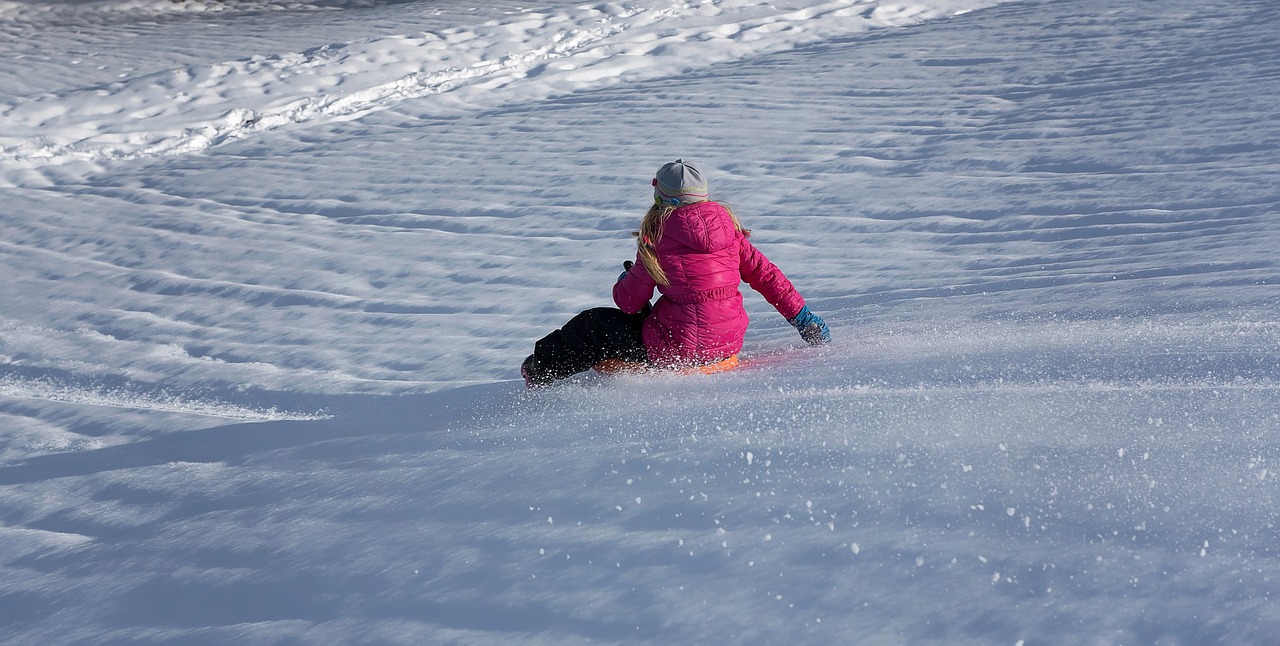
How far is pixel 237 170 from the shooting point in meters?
6.36

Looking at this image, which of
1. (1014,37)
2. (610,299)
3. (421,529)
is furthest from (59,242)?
(1014,37)

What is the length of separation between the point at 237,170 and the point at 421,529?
4814 mm

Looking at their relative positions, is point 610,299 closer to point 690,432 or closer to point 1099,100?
point 690,432

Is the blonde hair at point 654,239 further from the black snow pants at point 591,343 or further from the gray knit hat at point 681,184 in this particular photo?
the black snow pants at point 591,343

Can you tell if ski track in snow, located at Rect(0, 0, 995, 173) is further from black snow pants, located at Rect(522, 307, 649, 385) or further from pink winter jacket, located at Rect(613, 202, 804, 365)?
pink winter jacket, located at Rect(613, 202, 804, 365)

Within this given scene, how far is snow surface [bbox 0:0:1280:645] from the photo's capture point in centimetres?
190

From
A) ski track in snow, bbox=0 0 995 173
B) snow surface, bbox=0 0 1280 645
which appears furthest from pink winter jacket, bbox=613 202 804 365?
ski track in snow, bbox=0 0 995 173

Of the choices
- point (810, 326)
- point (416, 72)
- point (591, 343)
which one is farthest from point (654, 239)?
point (416, 72)

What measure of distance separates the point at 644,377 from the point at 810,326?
1.78ft

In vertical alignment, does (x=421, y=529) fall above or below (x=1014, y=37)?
below

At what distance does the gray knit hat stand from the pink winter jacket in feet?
0.10

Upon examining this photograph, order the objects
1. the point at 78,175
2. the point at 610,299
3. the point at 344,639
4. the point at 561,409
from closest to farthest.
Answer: the point at 344,639, the point at 561,409, the point at 610,299, the point at 78,175

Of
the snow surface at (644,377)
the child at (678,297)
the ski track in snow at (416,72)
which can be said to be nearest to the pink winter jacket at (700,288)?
the child at (678,297)

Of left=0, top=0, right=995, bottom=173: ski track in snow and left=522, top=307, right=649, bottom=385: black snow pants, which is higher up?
left=0, top=0, right=995, bottom=173: ski track in snow
